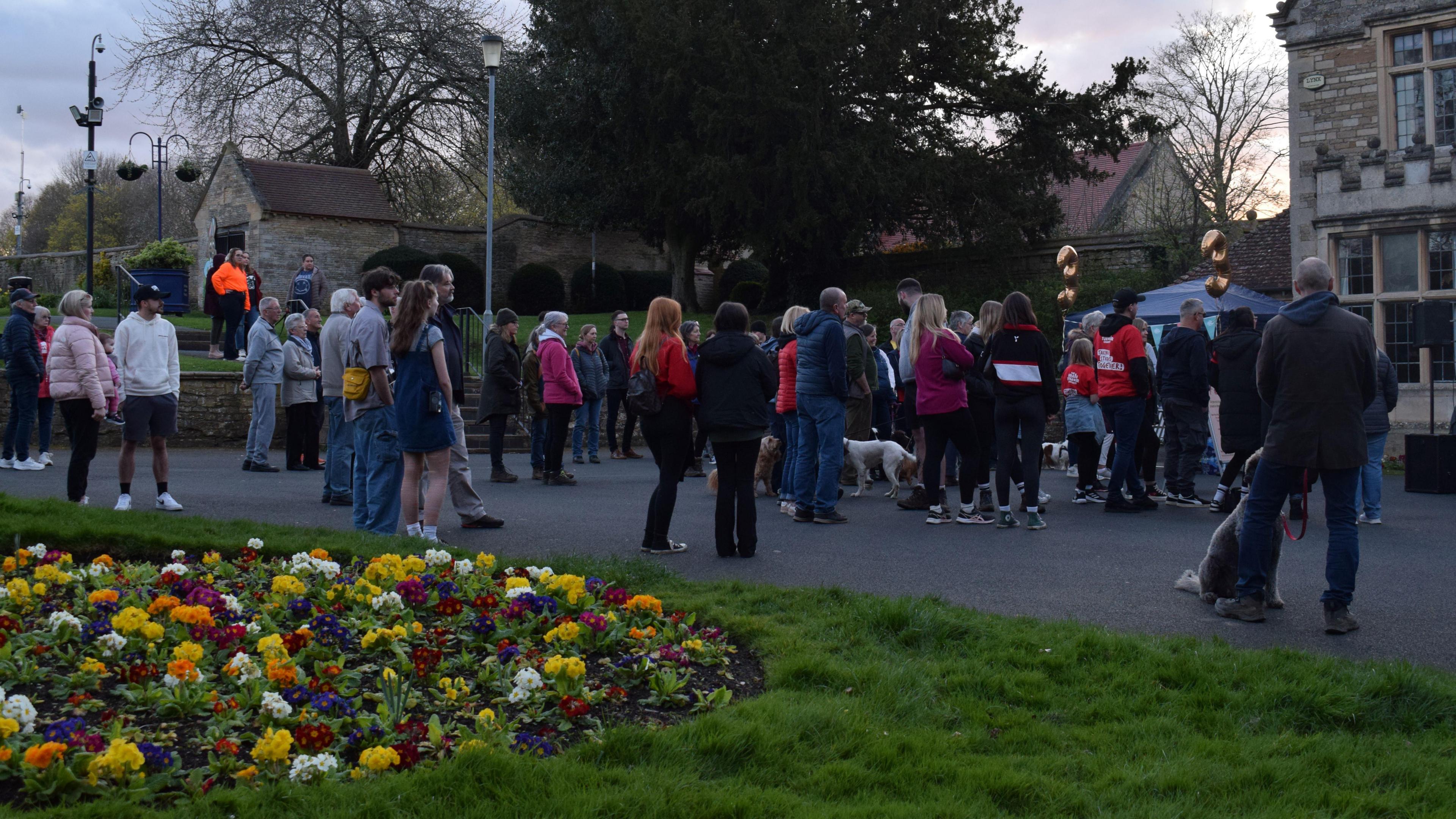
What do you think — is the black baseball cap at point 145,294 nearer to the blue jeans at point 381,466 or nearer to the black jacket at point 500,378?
the blue jeans at point 381,466

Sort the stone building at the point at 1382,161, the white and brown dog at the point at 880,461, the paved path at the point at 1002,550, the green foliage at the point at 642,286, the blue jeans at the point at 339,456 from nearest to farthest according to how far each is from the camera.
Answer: the paved path at the point at 1002,550
the blue jeans at the point at 339,456
the white and brown dog at the point at 880,461
the stone building at the point at 1382,161
the green foliage at the point at 642,286

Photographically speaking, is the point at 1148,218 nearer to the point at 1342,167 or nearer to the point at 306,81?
the point at 1342,167

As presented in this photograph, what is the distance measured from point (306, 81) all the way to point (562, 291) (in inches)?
424

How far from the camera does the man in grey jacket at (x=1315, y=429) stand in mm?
5645

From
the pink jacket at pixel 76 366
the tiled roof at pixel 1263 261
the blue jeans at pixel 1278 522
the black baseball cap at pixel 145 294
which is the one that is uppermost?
the tiled roof at pixel 1263 261

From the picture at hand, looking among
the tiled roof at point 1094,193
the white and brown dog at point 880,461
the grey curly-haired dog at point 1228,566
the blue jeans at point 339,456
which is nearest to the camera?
the grey curly-haired dog at point 1228,566

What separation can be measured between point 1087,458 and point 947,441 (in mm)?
2404

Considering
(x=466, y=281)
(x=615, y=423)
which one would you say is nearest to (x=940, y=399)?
(x=615, y=423)

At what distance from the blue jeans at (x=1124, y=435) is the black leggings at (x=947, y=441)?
1511mm

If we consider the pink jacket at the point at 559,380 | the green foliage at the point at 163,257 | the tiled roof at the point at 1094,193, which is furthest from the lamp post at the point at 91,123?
the tiled roof at the point at 1094,193

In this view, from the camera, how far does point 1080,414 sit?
10883mm

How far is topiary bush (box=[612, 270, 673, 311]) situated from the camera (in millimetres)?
36156

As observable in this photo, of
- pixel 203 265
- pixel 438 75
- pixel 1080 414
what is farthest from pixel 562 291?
pixel 1080 414

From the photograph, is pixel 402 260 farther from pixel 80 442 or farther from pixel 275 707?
pixel 275 707
